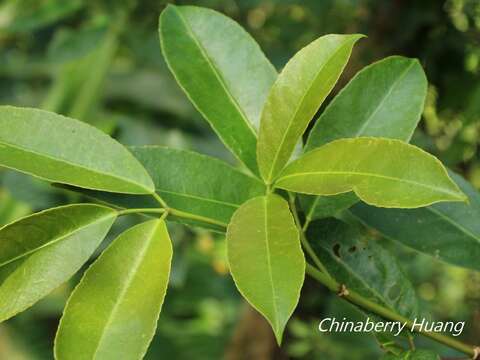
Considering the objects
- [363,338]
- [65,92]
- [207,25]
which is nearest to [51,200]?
[65,92]

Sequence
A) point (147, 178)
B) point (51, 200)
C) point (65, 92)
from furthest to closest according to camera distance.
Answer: point (65, 92) → point (51, 200) → point (147, 178)

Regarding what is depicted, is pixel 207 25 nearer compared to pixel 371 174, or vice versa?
pixel 371 174

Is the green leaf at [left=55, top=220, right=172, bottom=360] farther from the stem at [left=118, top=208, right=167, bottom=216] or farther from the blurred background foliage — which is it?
the blurred background foliage

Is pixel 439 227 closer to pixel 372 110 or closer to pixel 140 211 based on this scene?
pixel 372 110

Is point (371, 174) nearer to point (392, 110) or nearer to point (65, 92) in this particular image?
point (392, 110)

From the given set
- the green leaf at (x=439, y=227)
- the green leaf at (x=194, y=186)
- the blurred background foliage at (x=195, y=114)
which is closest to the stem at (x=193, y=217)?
the green leaf at (x=194, y=186)

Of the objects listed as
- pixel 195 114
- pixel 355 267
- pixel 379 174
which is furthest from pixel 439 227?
pixel 195 114

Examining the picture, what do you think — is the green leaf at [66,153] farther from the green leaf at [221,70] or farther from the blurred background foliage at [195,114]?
the blurred background foliage at [195,114]
